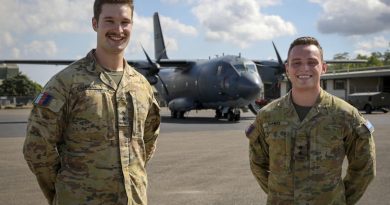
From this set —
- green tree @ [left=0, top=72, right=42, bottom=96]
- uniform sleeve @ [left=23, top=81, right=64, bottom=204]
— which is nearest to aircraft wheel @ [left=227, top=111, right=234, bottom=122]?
uniform sleeve @ [left=23, top=81, right=64, bottom=204]

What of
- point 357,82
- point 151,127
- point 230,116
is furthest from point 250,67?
point 357,82

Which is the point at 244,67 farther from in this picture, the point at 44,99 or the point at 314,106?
the point at 44,99

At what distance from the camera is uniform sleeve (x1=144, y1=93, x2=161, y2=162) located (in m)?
3.45

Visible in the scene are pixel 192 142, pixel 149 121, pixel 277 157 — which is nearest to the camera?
pixel 277 157

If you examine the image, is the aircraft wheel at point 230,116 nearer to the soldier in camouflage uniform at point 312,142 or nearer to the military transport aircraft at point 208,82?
the military transport aircraft at point 208,82

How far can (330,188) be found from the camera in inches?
117

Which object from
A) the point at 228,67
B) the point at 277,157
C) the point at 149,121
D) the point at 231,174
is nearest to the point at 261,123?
the point at 277,157

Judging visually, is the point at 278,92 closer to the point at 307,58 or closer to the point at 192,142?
the point at 192,142

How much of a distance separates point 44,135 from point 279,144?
1.49 meters

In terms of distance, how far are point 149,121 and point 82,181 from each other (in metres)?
0.77

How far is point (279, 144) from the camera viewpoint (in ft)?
10.1

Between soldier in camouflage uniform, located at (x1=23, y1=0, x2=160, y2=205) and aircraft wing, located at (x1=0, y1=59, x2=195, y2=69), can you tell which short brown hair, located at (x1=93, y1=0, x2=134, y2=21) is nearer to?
soldier in camouflage uniform, located at (x1=23, y1=0, x2=160, y2=205)

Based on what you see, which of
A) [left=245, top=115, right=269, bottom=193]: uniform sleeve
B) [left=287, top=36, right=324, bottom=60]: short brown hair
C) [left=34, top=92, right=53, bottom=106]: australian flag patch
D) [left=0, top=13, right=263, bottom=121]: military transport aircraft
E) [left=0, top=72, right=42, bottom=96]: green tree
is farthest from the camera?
[left=0, top=72, right=42, bottom=96]: green tree

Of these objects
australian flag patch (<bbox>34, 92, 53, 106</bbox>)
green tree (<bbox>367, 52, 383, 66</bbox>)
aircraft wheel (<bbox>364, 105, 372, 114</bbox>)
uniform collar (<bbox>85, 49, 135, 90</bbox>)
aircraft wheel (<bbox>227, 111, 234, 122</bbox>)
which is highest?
green tree (<bbox>367, 52, 383, 66</bbox>)
